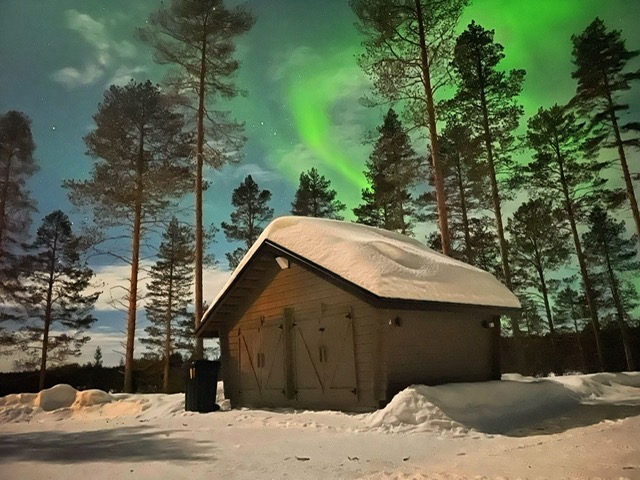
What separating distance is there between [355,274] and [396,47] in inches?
389

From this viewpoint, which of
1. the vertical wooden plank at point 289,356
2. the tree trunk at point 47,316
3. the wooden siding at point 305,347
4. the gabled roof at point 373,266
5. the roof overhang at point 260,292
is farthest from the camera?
the tree trunk at point 47,316

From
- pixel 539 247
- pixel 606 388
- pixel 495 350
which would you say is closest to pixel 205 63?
pixel 495 350

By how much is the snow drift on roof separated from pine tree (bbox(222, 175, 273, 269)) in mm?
18457

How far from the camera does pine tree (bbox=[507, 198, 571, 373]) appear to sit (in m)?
23.5

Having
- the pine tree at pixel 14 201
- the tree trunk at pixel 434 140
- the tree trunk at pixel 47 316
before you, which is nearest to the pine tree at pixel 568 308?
the tree trunk at pixel 434 140

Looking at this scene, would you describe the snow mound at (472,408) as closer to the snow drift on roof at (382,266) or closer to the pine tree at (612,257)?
the snow drift on roof at (382,266)

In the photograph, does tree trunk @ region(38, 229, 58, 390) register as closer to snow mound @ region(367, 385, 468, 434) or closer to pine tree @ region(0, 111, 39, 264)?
pine tree @ region(0, 111, 39, 264)

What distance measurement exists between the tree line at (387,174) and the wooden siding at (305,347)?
421 centimetres

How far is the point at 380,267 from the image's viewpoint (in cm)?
888

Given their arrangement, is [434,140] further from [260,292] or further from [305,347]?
[305,347]

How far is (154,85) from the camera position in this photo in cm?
2031

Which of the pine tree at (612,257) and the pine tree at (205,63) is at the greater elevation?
the pine tree at (205,63)

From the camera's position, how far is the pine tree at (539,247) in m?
23.5

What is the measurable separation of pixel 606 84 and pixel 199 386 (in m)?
17.0
